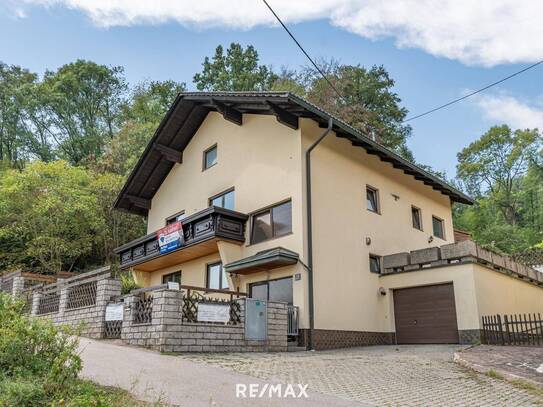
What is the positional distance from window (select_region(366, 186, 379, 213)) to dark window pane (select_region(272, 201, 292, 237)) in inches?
141

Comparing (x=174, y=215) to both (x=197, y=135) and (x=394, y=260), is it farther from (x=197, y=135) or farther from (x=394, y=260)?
(x=394, y=260)

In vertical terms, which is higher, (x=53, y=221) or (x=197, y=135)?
(x=197, y=135)

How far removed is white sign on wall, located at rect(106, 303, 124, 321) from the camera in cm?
1170

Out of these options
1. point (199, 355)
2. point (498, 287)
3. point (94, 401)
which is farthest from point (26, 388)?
point (498, 287)

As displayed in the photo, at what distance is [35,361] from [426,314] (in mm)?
11465

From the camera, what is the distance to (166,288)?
9.95 meters

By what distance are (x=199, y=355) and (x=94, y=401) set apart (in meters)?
5.10

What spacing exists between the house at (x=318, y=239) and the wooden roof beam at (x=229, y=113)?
0.13 ft

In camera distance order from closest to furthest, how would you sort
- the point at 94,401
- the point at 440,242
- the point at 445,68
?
the point at 94,401 < the point at 445,68 < the point at 440,242

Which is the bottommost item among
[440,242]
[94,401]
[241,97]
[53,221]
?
[94,401]

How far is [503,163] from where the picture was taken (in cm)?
3953

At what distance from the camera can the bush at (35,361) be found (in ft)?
15.2

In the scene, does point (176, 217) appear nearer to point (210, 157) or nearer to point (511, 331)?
point (210, 157)

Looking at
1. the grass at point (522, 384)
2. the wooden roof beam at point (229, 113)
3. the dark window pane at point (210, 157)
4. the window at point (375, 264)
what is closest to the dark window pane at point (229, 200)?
the dark window pane at point (210, 157)
